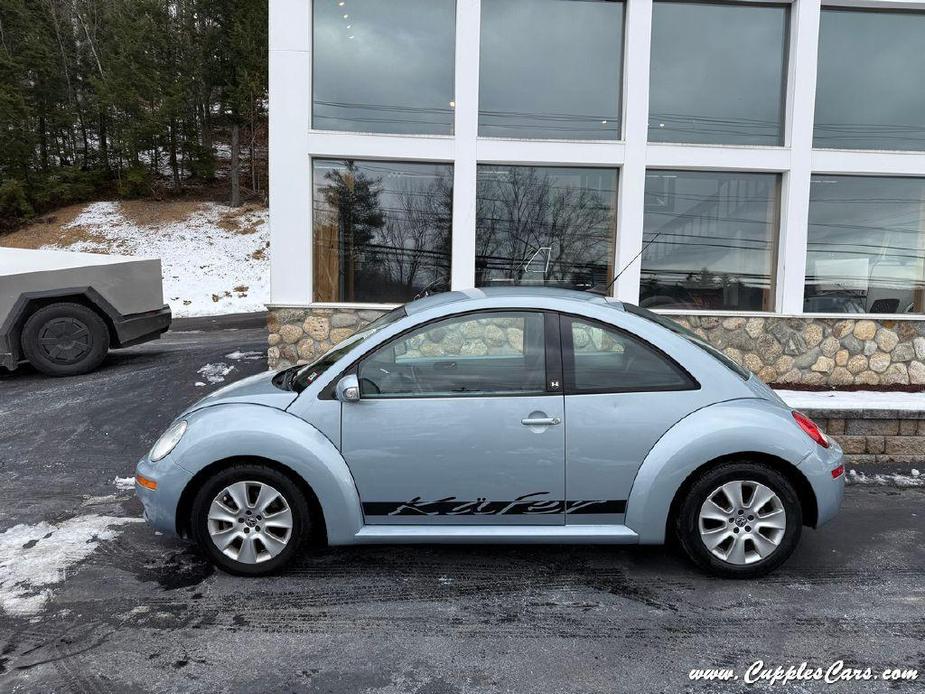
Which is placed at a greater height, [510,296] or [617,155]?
[617,155]

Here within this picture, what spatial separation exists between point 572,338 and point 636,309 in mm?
658

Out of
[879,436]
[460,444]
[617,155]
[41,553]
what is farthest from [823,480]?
[617,155]

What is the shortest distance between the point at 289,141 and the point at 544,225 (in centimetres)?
326

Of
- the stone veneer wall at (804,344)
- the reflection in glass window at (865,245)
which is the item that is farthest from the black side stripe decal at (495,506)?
the reflection in glass window at (865,245)

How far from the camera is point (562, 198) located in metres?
8.18

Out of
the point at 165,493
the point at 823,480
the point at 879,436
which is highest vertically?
the point at 823,480

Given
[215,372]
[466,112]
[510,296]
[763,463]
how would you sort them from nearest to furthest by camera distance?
[763,463] < [510,296] < [466,112] < [215,372]

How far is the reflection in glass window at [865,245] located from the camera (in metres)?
8.12

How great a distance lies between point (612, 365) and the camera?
141 inches

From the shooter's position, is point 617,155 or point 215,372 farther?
point 215,372

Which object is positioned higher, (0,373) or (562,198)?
(562,198)

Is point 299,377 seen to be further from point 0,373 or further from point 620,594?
point 0,373

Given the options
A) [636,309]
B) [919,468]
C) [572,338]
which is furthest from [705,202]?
[572,338]

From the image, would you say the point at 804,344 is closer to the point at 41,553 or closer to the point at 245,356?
the point at 245,356
